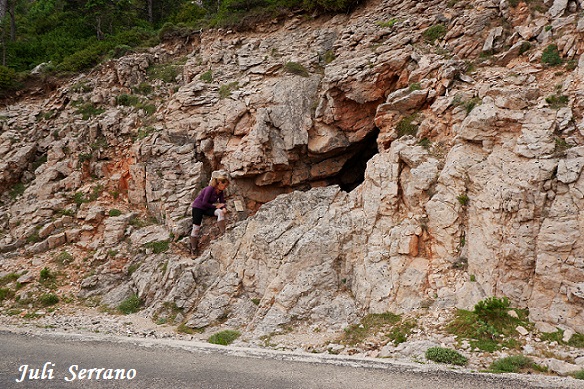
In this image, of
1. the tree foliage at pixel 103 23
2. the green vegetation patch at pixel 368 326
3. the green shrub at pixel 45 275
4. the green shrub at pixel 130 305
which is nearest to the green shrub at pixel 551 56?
the green vegetation patch at pixel 368 326

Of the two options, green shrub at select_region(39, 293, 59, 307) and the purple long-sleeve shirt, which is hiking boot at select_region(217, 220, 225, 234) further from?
green shrub at select_region(39, 293, 59, 307)

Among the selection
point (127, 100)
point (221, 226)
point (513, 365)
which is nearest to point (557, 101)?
point (513, 365)

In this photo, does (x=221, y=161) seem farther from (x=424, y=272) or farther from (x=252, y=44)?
(x=424, y=272)

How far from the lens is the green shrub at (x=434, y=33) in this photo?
1359 cm

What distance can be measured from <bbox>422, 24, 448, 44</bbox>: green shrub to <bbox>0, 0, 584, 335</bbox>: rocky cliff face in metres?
0.12

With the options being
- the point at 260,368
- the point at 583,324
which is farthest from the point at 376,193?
the point at 260,368

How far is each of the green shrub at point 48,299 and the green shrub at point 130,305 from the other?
2.48 meters

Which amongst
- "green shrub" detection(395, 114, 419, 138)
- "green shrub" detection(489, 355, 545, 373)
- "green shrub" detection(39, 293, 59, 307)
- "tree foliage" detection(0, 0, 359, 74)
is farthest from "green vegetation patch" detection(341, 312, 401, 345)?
"tree foliage" detection(0, 0, 359, 74)

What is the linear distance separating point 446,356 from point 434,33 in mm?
12299

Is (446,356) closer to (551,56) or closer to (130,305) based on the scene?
(551,56)

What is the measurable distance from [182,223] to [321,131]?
697 centimetres

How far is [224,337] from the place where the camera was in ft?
31.0

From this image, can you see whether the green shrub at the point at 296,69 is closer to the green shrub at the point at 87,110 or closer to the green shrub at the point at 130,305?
the green shrub at the point at 87,110

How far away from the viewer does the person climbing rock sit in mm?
13172
